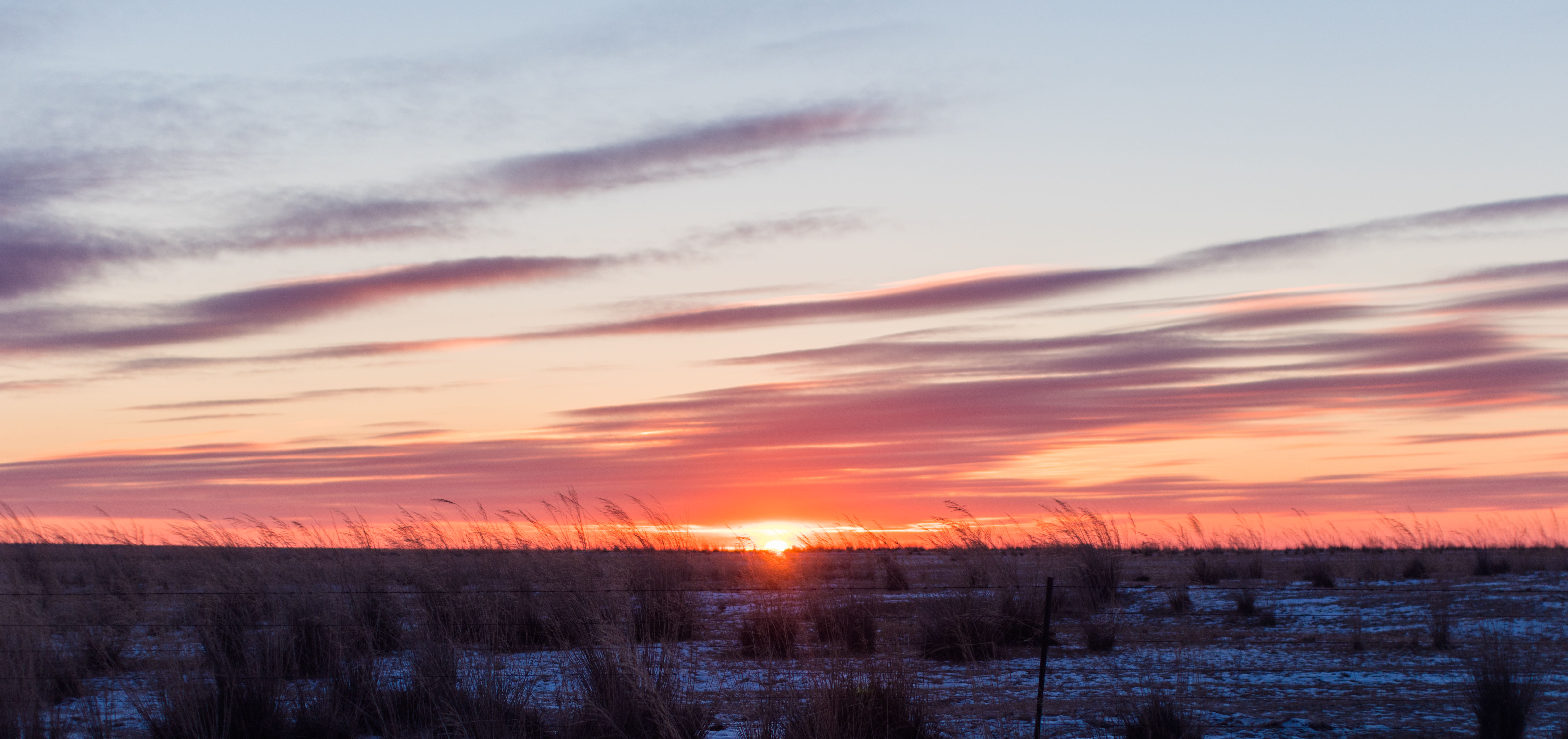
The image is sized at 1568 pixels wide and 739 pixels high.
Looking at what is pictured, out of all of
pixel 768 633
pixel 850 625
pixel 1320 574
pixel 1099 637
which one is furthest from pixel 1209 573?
pixel 768 633

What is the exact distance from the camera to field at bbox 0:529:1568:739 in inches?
344

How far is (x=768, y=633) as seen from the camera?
12.2 meters

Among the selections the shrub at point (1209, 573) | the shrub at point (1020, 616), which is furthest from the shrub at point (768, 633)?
the shrub at point (1209, 573)

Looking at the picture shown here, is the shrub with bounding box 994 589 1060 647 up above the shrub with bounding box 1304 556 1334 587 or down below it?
below

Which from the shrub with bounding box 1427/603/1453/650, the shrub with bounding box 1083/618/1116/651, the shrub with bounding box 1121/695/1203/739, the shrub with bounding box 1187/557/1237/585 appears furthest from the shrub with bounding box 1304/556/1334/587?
the shrub with bounding box 1121/695/1203/739

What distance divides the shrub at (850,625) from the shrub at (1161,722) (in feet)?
13.1

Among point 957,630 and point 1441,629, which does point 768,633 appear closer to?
point 957,630

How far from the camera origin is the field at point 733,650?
873 cm

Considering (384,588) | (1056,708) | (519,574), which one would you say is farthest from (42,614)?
(1056,708)

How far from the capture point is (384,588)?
15250 mm

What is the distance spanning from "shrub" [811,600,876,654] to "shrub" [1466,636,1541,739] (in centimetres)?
581

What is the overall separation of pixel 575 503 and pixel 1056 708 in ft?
29.0

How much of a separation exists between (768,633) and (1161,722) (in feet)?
15.5

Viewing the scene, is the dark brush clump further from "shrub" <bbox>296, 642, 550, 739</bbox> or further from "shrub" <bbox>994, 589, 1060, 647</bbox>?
"shrub" <bbox>296, 642, 550, 739</bbox>
